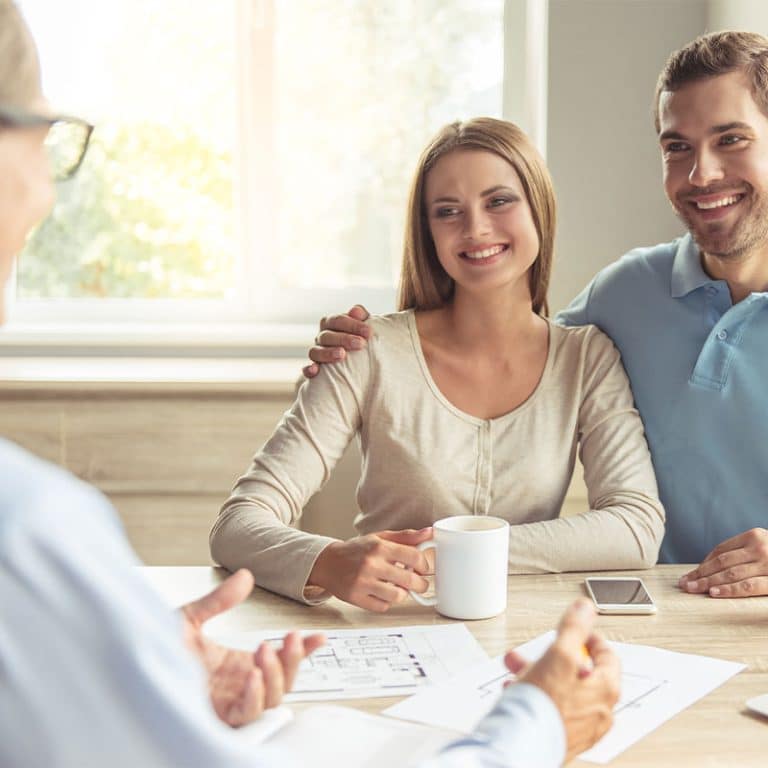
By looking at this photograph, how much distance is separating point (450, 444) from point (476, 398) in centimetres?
10

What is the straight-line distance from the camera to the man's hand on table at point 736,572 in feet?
4.59

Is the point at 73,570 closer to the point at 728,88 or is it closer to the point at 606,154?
the point at 728,88

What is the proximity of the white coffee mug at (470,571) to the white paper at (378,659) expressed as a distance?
3 centimetres

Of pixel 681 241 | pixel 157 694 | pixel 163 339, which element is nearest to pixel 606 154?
pixel 681 241

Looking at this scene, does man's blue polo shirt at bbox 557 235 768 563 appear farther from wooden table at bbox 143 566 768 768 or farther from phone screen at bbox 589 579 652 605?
phone screen at bbox 589 579 652 605

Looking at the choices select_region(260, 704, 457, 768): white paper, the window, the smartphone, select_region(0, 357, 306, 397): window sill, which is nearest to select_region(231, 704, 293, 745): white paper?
select_region(260, 704, 457, 768): white paper

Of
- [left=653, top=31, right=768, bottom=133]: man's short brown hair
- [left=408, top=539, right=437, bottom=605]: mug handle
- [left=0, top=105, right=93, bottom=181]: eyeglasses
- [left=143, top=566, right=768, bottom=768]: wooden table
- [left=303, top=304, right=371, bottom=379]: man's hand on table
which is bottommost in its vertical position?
[left=143, top=566, right=768, bottom=768]: wooden table

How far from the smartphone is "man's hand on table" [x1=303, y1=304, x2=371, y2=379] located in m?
0.56

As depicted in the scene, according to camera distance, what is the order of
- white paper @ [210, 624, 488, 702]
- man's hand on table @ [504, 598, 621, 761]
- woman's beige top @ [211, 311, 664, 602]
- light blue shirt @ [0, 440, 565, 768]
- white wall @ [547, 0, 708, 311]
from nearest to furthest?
light blue shirt @ [0, 440, 565, 768]
man's hand on table @ [504, 598, 621, 761]
white paper @ [210, 624, 488, 702]
woman's beige top @ [211, 311, 664, 602]
white wall @ [547, 0, 708, 311]

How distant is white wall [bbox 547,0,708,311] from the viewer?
291 cm

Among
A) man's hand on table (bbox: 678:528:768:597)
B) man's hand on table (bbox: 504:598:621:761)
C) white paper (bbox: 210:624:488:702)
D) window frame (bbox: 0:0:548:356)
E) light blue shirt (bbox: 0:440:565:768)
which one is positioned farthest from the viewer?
window frame (bbox: 0:0:548:356)

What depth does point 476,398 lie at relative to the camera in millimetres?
Result: 1790

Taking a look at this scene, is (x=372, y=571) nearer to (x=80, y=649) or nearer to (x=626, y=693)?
(x=626, y=693)

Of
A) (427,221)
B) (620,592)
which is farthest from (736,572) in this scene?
(427,221)
